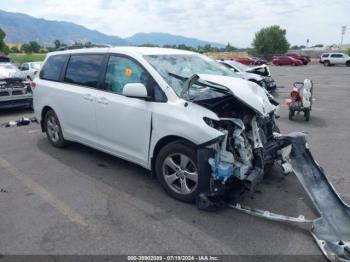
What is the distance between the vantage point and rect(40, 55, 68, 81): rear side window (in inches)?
245

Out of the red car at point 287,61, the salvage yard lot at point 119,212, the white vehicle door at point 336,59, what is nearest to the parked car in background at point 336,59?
Result: the white vehicle door at point 336,59

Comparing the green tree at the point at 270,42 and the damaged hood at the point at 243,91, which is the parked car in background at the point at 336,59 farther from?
the damaged hood at the point at 243,91

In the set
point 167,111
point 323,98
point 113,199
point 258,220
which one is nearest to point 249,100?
point 167,111

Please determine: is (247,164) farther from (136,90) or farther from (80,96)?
(80,96)

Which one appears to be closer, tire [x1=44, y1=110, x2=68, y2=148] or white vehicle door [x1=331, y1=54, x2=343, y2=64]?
tire [x1=44, y1=110, x2=68, y2=148]

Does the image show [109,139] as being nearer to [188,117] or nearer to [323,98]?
[188,117]

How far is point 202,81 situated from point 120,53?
57.2 inches

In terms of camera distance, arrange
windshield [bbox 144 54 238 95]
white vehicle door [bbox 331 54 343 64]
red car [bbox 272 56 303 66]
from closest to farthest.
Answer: windshield [bbox 144 54 238 95] < white vehicle door [bbox 331 54 343 64] < red car [bbox 272 56 303 66]

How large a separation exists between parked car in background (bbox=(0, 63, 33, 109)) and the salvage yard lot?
4.72 metres

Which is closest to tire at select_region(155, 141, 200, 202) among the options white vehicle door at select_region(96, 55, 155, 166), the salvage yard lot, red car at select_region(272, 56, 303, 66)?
the salvage yard lot

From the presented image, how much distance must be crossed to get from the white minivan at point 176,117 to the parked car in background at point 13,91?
18.5 feet

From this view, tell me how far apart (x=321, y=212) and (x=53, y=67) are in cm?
506

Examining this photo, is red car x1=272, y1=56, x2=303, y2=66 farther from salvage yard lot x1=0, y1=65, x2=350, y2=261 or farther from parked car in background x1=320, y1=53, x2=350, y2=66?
salvage yard lot x1=0, y1=65, x2=350, y2=261

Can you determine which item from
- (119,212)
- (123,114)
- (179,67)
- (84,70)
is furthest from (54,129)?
(119,212)
